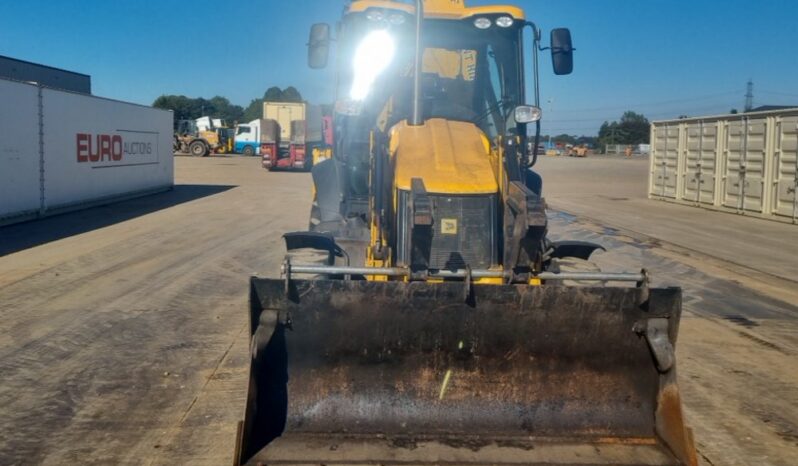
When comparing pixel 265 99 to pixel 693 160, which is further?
pixel 265 99

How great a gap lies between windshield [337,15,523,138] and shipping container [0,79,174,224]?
1101cm

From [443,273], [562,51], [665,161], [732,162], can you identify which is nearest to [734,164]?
[732,162]

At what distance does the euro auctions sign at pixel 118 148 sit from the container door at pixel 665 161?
16.6 m

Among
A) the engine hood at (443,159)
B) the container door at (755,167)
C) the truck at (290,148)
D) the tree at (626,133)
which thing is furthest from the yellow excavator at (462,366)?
the tree at (626,133)

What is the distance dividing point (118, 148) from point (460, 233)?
61.0 feet

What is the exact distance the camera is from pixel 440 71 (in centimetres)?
741

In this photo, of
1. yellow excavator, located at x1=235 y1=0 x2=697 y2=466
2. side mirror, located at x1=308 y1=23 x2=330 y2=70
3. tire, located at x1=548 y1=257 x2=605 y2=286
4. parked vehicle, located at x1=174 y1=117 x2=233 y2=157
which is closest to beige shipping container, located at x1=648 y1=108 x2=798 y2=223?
tire, located at x1=548 y1=257 x2=605 y2=286

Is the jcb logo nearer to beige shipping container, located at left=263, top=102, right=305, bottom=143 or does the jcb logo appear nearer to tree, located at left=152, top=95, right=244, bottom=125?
beige shipping container, located at left=263, top=102, right=305, bottom=143

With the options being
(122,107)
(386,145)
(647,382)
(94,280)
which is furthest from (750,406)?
(122,107)

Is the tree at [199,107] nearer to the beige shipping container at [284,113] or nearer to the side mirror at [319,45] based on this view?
the beige shipping container at [284,113]

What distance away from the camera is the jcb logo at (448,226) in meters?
5.76

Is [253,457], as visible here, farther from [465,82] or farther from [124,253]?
[124,253]

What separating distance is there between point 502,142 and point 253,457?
3350 millimetres

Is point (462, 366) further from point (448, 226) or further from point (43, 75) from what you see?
point (43, 75)
